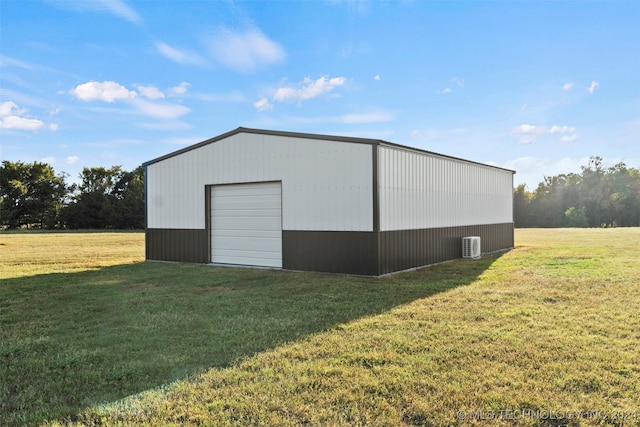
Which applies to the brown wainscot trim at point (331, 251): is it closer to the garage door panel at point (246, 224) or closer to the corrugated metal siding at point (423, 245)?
the corrugated metal siding at point (423, 245)

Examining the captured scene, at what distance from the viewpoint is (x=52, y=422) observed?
296 cm

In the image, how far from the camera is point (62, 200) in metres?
50.2

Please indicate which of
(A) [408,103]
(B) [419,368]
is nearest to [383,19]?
(A) [408,103]

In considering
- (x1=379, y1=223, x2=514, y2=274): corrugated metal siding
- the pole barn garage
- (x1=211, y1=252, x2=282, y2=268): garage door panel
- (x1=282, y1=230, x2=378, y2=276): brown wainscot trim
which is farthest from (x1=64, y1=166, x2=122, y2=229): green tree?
(x1=379, y1=223, x2=514, y2=274): corrugated metal siding

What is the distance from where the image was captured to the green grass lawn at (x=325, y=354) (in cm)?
309

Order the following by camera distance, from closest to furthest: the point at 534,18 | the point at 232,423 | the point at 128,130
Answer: the point at 232,423, the point at 534,18, the point at 128,130

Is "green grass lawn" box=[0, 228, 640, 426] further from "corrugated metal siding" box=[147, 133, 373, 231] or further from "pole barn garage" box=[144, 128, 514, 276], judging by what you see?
"corrugated metal siding" box=[147, 133, 373, 231]

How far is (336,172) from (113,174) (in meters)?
51.5

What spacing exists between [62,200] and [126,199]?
7.34 metres

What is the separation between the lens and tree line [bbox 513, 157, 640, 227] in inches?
2175

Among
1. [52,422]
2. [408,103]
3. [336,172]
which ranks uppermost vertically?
[408,103]

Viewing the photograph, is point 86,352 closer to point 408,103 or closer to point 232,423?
point 232,423

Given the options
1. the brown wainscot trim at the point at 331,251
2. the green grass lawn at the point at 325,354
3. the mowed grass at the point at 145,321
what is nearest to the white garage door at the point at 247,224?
the brown wainscot trim at the point at 331,251

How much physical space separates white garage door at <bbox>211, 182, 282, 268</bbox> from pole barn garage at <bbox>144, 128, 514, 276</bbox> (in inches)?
1.2
